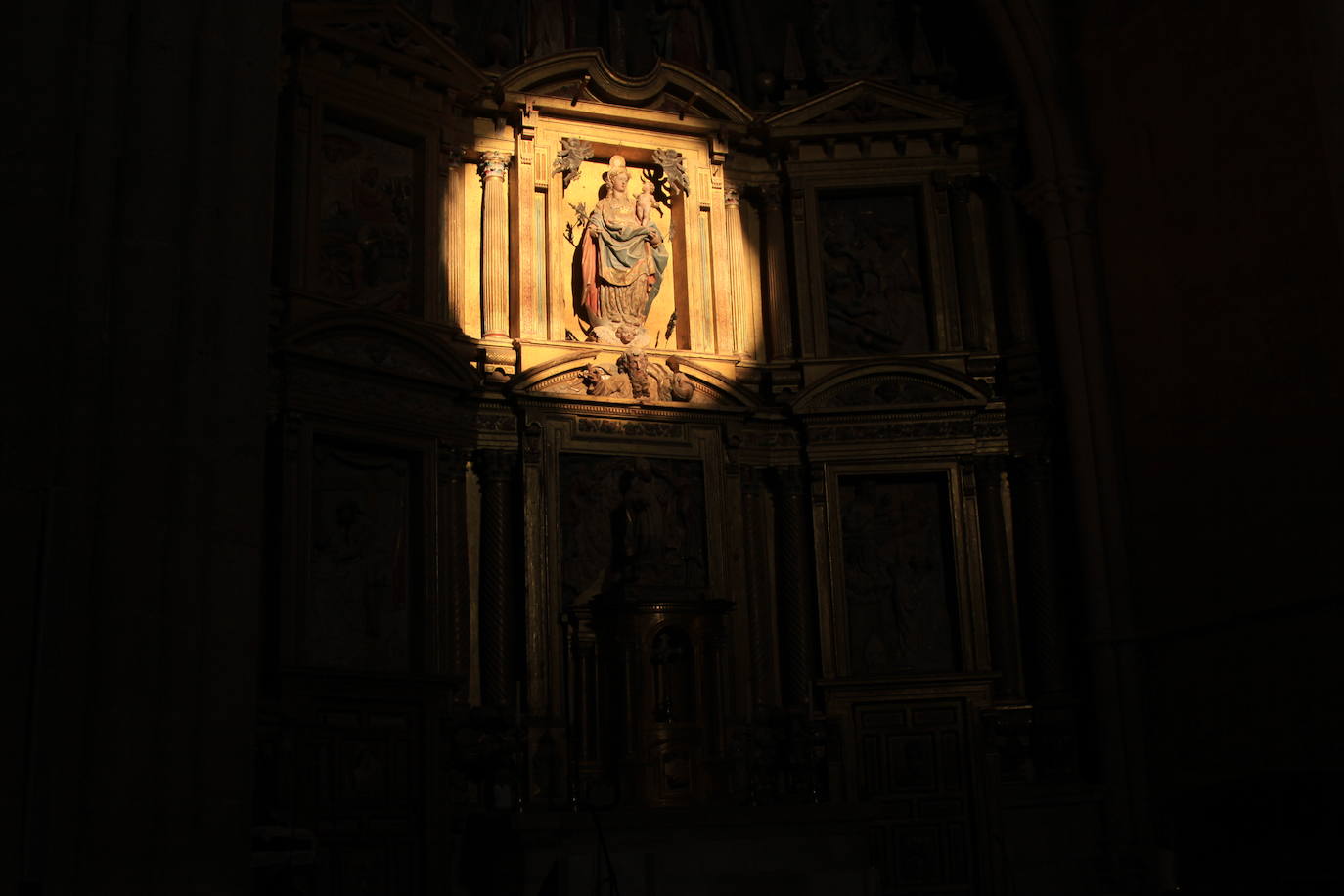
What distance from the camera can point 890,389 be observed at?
13.6 metres

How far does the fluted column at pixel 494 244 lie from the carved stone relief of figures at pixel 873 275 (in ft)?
9.51

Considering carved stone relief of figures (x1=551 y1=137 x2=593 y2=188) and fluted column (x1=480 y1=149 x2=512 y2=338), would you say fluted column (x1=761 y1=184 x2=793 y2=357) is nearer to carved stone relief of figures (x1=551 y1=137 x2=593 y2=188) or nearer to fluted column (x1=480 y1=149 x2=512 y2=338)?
carved stone relief of figures (x1=551 y1=137 x2=593 y2=188)

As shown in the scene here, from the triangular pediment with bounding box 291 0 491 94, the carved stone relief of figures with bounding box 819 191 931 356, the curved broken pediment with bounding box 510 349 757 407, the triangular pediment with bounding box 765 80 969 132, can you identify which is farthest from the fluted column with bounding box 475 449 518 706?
the triangular pediment with bounding box 765 80 969 132

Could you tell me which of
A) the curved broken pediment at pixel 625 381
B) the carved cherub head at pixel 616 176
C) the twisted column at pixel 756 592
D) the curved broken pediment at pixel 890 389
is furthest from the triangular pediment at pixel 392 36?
the twisted column at pixel 756 592

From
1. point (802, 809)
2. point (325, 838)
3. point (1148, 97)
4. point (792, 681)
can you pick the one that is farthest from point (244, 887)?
point (1148, 97)

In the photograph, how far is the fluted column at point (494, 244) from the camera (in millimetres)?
13133

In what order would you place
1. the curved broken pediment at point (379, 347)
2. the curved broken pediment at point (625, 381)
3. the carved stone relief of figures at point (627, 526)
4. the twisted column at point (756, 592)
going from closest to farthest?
the curved broken pediment at point (379, 347) < the carved stone relief of figures at point (627, 526) < the curved broken pediment at point (625, 381) < the twisted column at point (756, 592)

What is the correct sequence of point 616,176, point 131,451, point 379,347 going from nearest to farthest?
1. point 131,451
2. point 379,347
3. point 616,176

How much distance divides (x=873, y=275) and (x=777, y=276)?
89 centimetres

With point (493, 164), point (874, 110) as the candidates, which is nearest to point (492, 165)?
point (493, 164)

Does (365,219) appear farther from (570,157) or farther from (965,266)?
(965,266)

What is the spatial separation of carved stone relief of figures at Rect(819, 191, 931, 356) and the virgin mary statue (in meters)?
1.61

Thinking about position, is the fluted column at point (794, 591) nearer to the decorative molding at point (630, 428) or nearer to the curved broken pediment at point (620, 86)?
the decorative molding at point (630, 428)

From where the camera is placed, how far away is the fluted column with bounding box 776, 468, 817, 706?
42.8 feet
